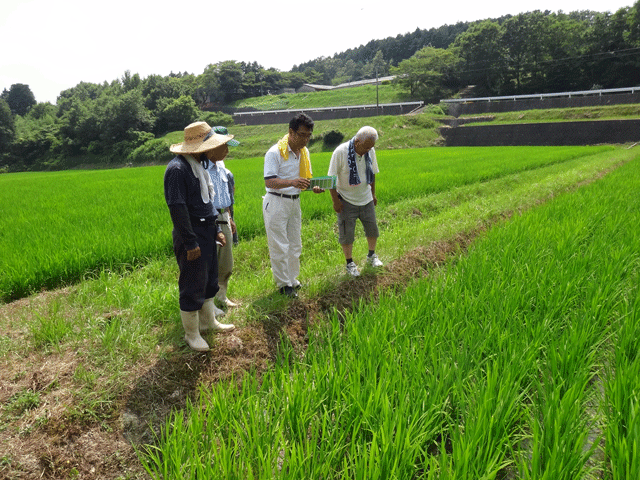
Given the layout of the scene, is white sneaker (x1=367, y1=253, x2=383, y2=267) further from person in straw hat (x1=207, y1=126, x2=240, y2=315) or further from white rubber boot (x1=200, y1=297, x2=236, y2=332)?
white rubber boot (x1=200, y1=297, x2=236, y2=332)

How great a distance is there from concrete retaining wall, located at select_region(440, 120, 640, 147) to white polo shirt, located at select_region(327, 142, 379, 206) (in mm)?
23661

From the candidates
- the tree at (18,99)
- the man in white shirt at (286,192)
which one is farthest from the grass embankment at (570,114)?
the tree at (18,99)

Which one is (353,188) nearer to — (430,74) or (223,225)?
(223,225)

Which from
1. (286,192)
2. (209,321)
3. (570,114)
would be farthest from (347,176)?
(570,114)

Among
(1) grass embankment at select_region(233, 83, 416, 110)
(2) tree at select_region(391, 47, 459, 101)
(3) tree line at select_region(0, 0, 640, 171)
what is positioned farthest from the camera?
(1) grass embankment at select_region(233, 83, 416, 110)

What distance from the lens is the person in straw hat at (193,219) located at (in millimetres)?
2348

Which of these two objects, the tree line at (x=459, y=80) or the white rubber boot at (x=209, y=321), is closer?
the white rubber boot at (x=209, y=321)

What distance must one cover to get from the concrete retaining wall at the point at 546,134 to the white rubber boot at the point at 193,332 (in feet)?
84.1

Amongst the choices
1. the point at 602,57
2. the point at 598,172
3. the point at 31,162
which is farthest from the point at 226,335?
the point at 31,162

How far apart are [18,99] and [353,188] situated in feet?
302

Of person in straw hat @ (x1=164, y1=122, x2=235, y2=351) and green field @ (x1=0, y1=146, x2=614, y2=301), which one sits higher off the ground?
person in straw hat @ (x1=164, y1=122, x2=235, y2=351)

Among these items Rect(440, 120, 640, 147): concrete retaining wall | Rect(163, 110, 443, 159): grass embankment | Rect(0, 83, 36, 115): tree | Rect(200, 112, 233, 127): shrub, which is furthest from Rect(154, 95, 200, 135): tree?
Rect(0, 83, 36, 115): tree

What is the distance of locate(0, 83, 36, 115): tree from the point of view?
72500mm

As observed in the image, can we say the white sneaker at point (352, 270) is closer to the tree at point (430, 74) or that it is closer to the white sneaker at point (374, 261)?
the white sneaker at point (374, 261)
